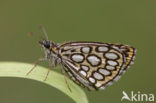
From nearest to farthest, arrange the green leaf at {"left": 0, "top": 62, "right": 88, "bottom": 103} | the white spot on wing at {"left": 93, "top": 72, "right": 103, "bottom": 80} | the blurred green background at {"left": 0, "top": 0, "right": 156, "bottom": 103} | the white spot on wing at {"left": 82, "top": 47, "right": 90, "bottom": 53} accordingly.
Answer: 1. the green leaf at {"left": 0, "top": 62, "right": 88, "bottom": 103}
2. the white spot on wing at {"left": 93, "top": 72, "right": 103, "bottom": 80}
3. the white spot on wing at {"left": 82, "top": 47, "right": 90, "bottom": 53}
4. the blurred green background at {"left": 0, "top": 0, "right": 156, "bottom": 103}

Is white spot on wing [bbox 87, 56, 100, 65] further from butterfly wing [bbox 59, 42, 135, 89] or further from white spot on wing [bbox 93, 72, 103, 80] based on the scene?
white spot on wing [bbox 93, 72, 103, 80]

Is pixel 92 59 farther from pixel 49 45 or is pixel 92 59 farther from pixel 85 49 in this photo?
pixel 49 45

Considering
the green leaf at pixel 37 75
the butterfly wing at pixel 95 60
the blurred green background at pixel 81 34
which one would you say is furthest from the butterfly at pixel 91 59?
the blurred green background at pixel 81 34

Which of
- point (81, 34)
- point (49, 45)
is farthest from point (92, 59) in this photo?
point (81, 34)

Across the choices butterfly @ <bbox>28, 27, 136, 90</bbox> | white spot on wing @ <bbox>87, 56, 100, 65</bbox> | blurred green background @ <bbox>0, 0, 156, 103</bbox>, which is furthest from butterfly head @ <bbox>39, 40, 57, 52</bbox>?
blurred green background @ <bbox>0, 0, 156, 103</bbox>

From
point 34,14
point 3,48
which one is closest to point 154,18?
point 34,14

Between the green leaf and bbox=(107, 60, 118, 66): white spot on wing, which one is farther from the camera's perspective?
bbox=(107, 60, 118, 66): white spot on wing

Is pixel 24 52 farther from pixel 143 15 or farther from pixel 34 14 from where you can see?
pixel 143 15

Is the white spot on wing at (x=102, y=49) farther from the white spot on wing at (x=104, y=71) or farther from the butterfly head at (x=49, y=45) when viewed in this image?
the butterfly head at (x=49, y=45)
